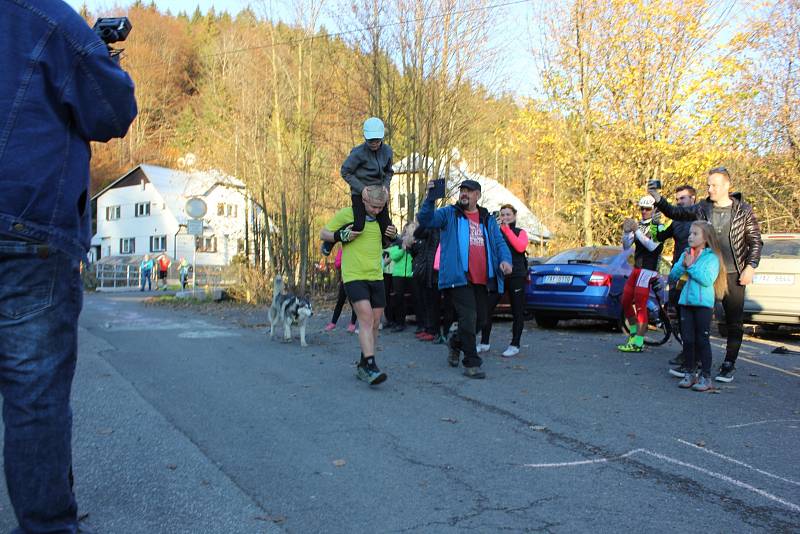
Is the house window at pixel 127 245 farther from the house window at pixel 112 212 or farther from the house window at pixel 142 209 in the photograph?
the house window at pixel 142 209

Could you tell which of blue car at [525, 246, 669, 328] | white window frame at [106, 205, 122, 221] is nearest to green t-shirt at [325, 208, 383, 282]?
blue car at [525, 246, 669, 328]

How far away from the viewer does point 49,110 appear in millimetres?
2488

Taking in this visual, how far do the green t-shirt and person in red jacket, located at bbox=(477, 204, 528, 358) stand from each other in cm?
256

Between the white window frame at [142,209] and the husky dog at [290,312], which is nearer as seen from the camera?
the husky dog at [290,312]

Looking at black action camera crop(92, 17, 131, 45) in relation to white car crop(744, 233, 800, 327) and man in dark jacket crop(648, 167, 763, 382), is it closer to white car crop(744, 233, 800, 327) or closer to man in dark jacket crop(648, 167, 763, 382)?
man in dark jacket crop(648, 167, 763, 382)

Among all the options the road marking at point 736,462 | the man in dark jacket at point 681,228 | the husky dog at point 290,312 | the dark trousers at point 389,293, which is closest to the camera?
the road marking at point 736,462

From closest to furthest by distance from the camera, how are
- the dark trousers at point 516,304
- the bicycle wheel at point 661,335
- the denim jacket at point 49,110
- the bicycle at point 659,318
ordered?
1. the denim jacket at point 49,110
2. the dark trousers at point 516,304
3. the bicycle at point 659,318
4. the bicycle wheel at point 661,335

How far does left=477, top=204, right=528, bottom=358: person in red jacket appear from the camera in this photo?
9016mm

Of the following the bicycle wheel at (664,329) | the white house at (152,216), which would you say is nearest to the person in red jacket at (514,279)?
the bicycle wheel at (664,329)

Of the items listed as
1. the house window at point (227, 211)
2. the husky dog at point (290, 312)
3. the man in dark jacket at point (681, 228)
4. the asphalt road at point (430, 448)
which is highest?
the house window at point (227, 211)

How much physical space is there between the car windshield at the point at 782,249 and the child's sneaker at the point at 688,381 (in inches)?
242

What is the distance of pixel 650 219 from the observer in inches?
344

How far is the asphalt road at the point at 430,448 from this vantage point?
11.4 feet

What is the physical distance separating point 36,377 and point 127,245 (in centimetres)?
6409
